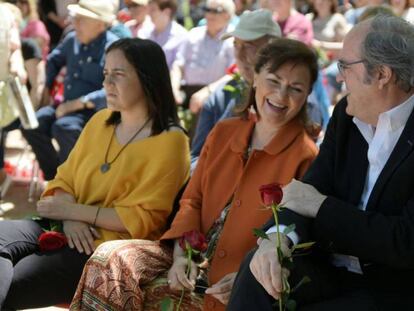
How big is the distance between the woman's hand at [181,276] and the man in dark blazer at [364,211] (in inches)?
17.1

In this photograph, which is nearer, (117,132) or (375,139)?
(375,139)

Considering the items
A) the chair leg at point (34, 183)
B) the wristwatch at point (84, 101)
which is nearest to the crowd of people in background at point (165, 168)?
the wristwatch at point (84, 101)

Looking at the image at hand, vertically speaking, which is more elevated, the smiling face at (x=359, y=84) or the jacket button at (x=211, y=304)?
the smiling face at (x=359, y=84)

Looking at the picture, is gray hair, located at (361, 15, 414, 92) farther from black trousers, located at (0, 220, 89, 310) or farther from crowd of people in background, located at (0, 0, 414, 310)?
black trousers, located at (0, 220, 89, 310)

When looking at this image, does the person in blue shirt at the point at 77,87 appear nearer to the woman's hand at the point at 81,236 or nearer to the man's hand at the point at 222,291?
the woman's hand at the point at 81,236

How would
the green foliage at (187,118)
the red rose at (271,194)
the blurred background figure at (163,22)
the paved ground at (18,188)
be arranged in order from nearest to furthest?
the red rose at (271,194) < the green foliage at (187,118) < the paved ground at (18,188) < the blurred background figure at (163,22)

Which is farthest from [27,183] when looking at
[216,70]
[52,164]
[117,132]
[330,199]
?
[330,199]

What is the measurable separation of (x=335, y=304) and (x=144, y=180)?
49.1 inches

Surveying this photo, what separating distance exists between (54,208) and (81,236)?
21 cm

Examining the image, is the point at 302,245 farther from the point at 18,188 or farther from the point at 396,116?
the point at 18,188

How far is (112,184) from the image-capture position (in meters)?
3.68

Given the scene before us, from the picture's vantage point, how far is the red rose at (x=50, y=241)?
3572 millimetres

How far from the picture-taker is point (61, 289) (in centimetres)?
349

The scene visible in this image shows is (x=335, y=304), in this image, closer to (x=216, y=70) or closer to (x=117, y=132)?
(x=117, y=132)
